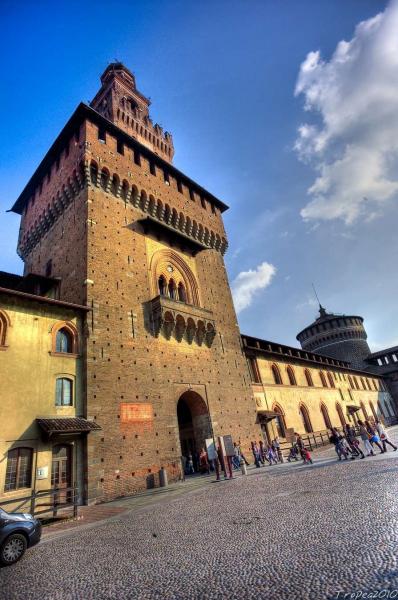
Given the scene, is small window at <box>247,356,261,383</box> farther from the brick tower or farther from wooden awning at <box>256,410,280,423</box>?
wooden awning at <box>256,410,280,423</box>

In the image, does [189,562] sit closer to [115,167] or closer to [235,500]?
[235,500]

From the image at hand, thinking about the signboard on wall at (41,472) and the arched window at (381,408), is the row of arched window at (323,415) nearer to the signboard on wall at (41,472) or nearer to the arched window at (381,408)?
the arched window at (381,408)

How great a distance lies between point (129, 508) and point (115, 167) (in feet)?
60.3

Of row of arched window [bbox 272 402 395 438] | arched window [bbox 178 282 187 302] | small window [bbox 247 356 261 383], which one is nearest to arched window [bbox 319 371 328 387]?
row of arched window [bbox 272 402 395 438]

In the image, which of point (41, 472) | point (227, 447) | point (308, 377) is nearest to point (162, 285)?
point (227, 447)

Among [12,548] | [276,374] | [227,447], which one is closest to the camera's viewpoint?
[12,548]

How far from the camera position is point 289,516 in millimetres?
6234

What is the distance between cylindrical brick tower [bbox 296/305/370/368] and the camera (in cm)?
5481

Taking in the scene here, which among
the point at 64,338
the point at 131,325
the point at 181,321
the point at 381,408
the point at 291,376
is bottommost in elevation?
the point at 381,408

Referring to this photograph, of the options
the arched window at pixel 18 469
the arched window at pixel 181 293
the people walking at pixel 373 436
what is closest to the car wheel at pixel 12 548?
the arched window at pixel 18 469

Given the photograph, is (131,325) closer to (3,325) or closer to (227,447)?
(3,325)

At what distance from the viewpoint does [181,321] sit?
19.0m

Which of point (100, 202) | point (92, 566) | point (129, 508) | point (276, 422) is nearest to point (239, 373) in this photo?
point (276, 422)

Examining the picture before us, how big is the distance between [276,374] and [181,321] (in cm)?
1236
